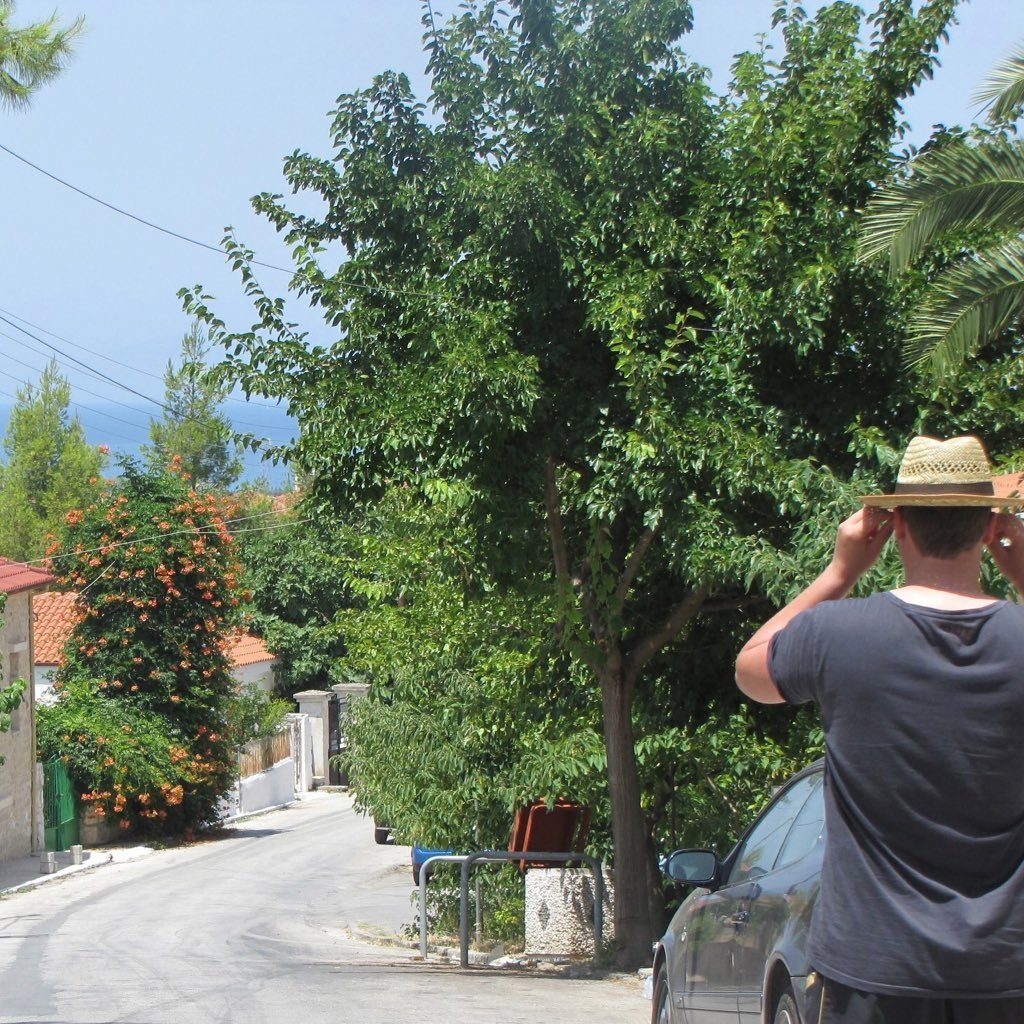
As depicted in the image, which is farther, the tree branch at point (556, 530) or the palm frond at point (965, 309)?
the tree branch at point (556, 530)

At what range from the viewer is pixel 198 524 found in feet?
95.0

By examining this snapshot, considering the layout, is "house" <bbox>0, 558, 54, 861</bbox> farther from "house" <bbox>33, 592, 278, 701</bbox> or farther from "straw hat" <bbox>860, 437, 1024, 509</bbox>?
"straw hat" <bbox>860, 437, 1024, 509</bbox>

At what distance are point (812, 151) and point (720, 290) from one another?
138 cm

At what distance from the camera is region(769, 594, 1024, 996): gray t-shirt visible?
2721mm

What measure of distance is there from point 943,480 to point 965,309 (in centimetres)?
736

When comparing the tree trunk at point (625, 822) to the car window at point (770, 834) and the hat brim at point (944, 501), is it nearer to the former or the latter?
the car window at point (770, 834)

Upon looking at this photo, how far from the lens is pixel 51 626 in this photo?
3603 centimetres

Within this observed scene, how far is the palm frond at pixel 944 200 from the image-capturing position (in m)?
9.80

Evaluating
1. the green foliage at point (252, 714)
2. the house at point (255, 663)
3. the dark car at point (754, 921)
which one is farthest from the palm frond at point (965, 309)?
the house at point (255, 663)

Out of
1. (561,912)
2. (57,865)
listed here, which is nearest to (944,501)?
(561,912)

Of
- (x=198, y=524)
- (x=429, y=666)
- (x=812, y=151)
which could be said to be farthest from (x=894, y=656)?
(x=198, y=524)

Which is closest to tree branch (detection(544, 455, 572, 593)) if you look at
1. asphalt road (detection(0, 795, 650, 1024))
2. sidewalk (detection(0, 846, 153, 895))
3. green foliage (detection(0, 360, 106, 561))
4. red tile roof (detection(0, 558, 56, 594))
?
asphalt road (detection(0, 795, 650, 1024))

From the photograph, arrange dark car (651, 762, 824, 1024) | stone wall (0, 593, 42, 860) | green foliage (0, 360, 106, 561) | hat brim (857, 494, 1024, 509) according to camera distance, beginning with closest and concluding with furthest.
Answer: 1. hat brim (857, 494, 1024, 509)
2. dark car (651, 762, 824, 1024)
3. stone wall (0, 593, 42, 860)
4. green foliage (0, 360, 106, 561)

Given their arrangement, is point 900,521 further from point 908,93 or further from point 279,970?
point 279,970
